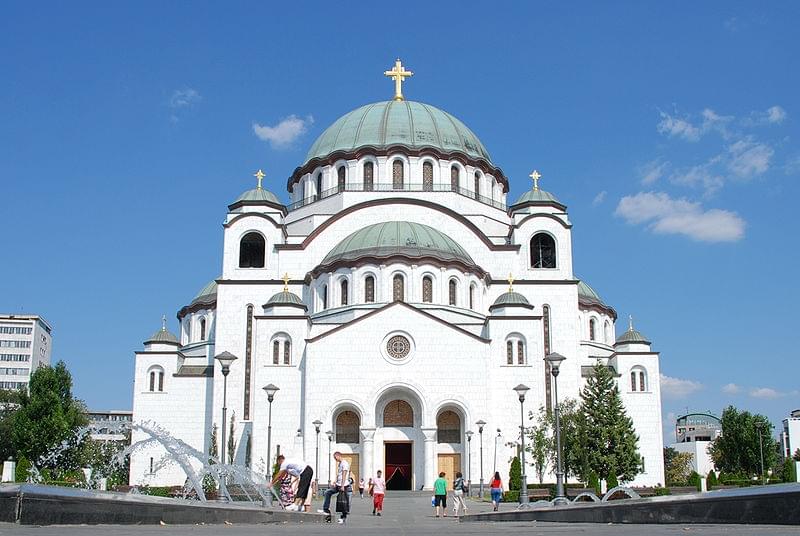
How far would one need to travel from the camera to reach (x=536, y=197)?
48156 millimetres

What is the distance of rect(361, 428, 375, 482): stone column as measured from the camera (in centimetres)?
3819

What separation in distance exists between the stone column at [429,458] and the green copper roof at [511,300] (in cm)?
703

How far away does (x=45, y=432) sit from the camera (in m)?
45.1

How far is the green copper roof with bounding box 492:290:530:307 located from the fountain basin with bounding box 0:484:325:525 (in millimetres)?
29230

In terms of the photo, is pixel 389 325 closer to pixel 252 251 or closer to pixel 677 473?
pixel 252 251

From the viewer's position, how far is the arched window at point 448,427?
130 feet

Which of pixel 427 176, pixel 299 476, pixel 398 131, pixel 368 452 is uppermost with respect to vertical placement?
pixel 398 131

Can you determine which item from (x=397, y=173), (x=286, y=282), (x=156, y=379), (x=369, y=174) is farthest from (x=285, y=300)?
(x=397, y=173)

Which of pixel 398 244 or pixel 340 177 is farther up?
pixel 340 177

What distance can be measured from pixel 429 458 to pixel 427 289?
26.8 ft

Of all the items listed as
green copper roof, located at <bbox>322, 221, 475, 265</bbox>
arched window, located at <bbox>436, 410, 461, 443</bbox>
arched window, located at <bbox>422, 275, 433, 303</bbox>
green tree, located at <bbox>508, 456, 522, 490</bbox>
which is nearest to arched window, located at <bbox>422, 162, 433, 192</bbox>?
green copper roof, located at <bbox>322, 221, 475, 265</bbox>

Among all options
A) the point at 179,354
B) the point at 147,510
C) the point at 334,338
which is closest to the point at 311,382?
the point at 334,338

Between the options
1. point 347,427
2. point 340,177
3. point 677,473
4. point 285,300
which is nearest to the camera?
point 347,427

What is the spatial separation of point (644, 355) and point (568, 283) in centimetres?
563
